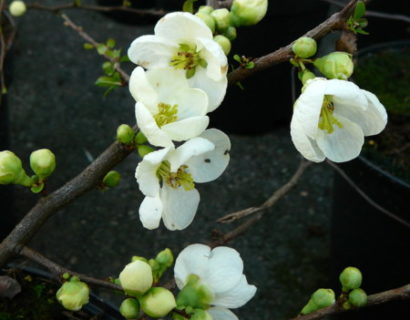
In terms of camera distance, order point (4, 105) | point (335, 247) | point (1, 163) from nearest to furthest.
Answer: point (1, 163)
point (335, 247)
point (4, 105)

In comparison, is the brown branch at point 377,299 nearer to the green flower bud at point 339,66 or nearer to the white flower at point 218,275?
the white flower at point 218,275

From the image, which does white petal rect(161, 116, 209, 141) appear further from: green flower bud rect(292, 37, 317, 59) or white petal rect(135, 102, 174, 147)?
green flower bud rect(292, 37, 317, 59)

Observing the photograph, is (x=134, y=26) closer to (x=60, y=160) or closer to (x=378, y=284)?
(x=60, y=160)

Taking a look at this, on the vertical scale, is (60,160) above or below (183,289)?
below

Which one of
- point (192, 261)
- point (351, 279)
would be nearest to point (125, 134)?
point (192, 261)

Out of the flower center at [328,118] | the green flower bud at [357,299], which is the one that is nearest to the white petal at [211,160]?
the flower center at [328,118]

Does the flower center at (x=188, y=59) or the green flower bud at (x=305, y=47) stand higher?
the green flower bud at (x=305, y=47)

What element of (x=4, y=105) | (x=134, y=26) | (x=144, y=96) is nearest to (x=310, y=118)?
(x=144, y=96)
